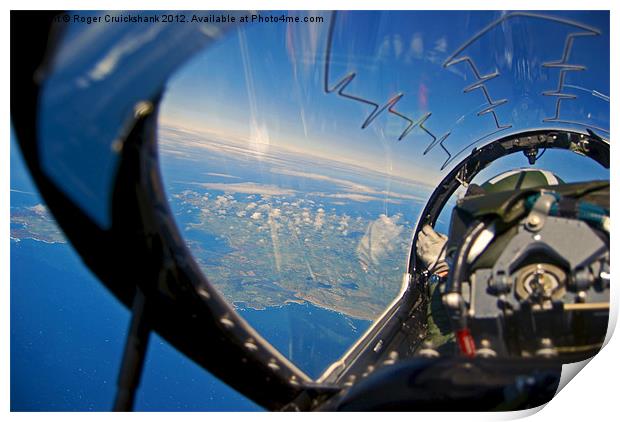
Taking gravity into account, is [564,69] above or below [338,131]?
above

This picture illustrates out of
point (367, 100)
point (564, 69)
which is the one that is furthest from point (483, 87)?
point (367, 100)

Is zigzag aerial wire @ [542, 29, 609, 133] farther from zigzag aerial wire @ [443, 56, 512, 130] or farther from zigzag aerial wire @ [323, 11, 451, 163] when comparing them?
zigzag aerial wire @ [323, 11, 451, 163]

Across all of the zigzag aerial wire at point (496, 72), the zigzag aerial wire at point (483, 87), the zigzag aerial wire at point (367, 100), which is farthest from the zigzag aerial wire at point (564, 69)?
the zigzag aerial wire at point (367, 100)

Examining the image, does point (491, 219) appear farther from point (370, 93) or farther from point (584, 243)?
point (370, 93)

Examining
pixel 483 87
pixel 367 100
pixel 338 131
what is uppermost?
pixel 483 87

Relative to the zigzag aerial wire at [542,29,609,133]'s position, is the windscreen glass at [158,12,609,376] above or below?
below

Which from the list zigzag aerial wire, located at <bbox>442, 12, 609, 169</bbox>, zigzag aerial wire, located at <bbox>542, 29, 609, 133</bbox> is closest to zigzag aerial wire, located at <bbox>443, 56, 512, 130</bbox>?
zigzag aerial wire, located at <bbox>442, 12, 609, 169</bbox>

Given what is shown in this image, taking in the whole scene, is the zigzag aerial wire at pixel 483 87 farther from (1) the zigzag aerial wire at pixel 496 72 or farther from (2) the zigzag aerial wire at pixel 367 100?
(2) the zigzag aerial wire at pixel 367 100

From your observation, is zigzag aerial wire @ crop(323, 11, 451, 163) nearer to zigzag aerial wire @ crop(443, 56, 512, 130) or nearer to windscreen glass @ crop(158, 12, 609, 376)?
windscreen glass @ crop(158, 12, 609, 376)

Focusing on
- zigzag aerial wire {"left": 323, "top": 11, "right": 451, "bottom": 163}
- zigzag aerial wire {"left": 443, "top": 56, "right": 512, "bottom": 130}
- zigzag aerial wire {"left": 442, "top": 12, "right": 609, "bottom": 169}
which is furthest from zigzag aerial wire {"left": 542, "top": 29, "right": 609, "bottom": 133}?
zigzag aerial wire {"left": 323, "top": 11, "right": 451, "bottom": 163}

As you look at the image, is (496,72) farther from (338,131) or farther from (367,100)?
(338,131)
